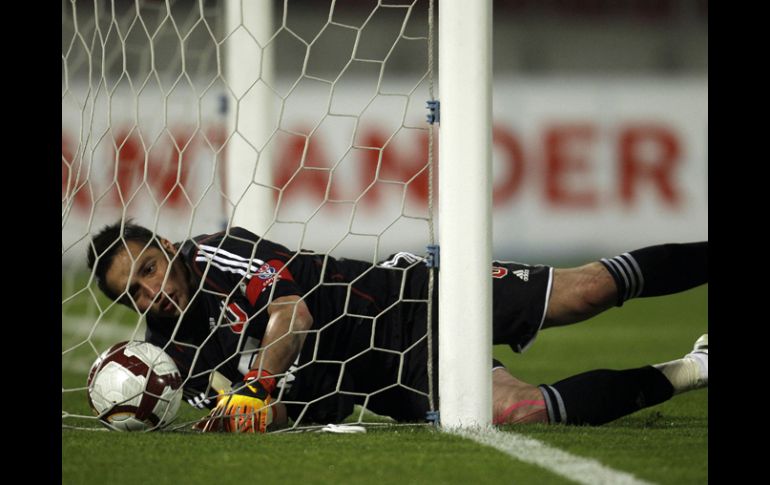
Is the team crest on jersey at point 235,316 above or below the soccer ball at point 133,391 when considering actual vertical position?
above

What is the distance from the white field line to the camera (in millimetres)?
2424

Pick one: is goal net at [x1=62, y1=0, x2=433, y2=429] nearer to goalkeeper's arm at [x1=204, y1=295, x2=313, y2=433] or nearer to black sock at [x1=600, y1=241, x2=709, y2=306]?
goalkeeper's arm at [x1=204, y1=295, x2=313, y2=433]

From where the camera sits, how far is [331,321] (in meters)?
3.65

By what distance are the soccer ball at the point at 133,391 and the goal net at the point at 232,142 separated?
0.30ft

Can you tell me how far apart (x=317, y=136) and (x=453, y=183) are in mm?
8529

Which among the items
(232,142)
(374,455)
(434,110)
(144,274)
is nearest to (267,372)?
(144,274)

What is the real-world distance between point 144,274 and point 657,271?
1.70 meters

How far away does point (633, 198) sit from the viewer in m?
11.9

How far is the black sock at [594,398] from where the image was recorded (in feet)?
11.1

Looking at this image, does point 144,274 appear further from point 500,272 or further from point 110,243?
point 500,272

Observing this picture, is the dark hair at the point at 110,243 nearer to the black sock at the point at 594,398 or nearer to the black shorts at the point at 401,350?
the black shorts at the point at 401,350

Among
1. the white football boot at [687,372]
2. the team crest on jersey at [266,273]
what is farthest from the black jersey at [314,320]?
the white football boot at [687,372]

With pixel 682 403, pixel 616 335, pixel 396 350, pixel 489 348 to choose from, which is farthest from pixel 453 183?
pixel 616 335

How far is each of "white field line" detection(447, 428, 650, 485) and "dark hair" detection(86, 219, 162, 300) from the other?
46.2 inches
